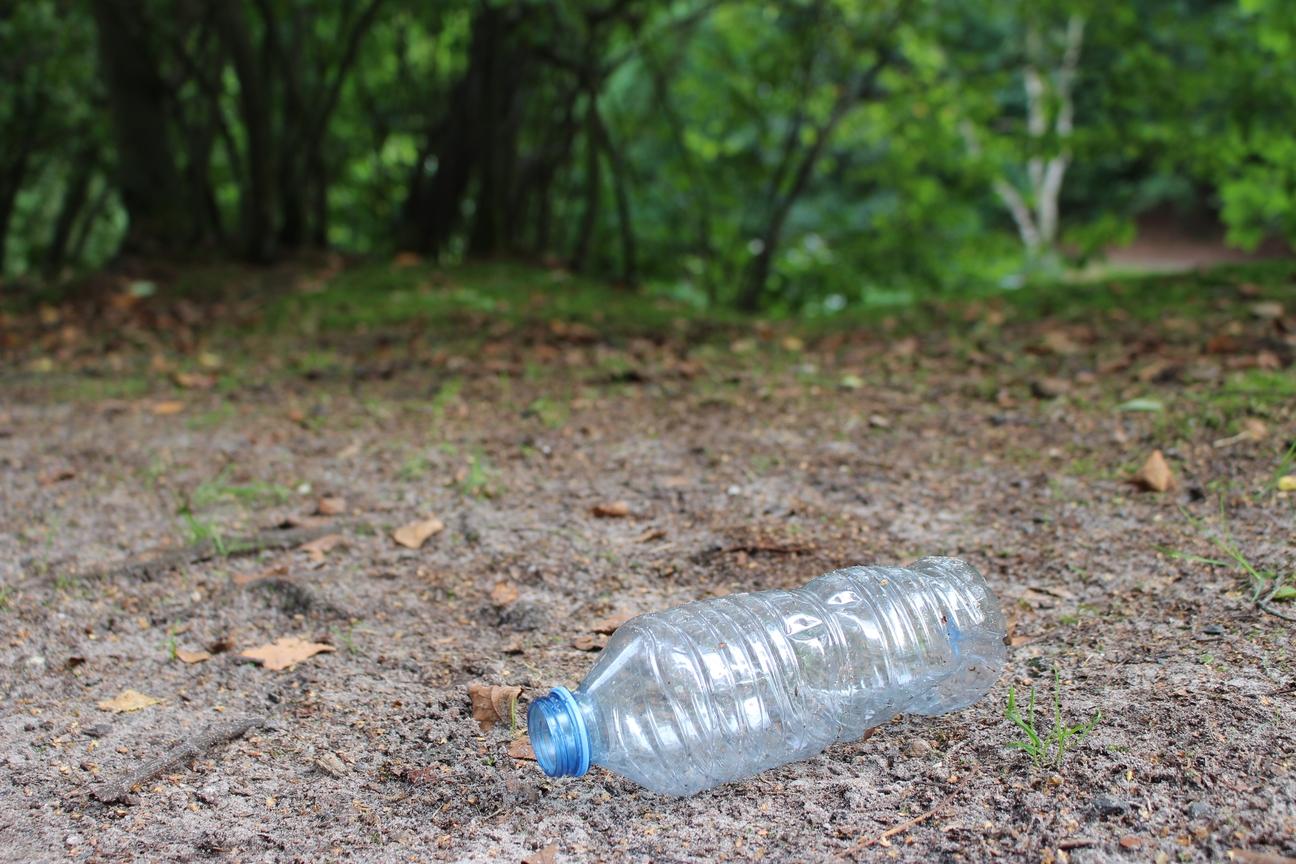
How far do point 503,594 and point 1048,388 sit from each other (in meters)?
2.29

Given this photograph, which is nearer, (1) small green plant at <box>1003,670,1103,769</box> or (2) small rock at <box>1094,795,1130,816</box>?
(2) small rock at <box>1094,795,1130,816</box>

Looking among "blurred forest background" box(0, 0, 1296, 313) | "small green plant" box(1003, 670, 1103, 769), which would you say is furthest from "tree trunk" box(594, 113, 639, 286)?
"small green plant" box(1003, 670, 1103, 769)

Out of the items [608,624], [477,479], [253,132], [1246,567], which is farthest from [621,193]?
[1246,567]

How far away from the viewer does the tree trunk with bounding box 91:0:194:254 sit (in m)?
6.81

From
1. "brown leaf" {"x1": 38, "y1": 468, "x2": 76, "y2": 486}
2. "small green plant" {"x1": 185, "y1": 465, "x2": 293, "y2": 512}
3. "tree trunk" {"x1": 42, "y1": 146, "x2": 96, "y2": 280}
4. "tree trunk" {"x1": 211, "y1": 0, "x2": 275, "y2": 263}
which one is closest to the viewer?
"small green plant" {"x1": 185, "y1": 465, "x2": 293, "y2": 512}

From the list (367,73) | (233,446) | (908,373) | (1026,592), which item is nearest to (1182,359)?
(908,373)

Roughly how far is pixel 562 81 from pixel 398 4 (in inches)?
50.2

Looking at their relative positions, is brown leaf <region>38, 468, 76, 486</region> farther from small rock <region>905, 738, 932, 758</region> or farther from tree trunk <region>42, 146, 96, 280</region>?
tree trunk <region>42, 146, 96, 280</region>

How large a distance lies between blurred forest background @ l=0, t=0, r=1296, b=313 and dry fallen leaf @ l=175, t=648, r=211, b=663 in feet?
16.3

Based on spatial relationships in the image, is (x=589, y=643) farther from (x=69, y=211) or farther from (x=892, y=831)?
(x=69, y=211)

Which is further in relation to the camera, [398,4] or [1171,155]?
[398,4]

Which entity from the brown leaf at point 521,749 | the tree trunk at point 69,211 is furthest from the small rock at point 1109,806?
the tree trunk at point 69,211

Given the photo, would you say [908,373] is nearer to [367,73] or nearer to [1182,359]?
[1182,359]

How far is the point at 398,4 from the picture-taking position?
767 centimetres
